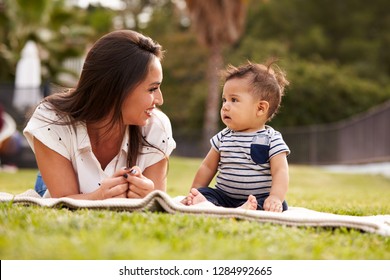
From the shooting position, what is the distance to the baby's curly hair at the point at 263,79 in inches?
177

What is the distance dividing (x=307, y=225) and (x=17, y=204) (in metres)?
1.77

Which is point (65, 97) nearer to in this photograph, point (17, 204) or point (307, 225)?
point (17, 204)

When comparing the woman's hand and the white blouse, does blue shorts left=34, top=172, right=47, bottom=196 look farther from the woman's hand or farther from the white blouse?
the woman's hand

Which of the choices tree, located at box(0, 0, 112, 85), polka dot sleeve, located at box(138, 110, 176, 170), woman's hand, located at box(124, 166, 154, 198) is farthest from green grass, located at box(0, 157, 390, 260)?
tree, located at box(0, 0, 112, 85)

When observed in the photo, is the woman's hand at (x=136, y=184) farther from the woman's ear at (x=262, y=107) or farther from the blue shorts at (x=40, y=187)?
the blue shorts at (x=40, y=187)

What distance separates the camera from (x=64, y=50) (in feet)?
75.9

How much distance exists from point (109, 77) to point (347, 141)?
19677 mm

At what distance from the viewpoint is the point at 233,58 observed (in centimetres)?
3438

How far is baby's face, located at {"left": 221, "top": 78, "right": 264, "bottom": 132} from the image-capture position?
176 inches

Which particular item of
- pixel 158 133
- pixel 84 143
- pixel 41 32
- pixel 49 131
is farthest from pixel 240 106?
pixel 41 32

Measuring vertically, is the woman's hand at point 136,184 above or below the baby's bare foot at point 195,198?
above

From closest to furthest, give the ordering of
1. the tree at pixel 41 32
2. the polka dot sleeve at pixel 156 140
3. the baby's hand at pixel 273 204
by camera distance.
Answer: the baby's hand at pixel 273 204
the polka dot sleeve at pixel 156 140
the tree at pixel 41 32

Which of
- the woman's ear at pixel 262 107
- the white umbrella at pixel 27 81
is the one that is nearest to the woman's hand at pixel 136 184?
the woman's ear at pixel 262 107

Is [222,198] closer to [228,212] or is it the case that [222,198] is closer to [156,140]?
[156,140]
